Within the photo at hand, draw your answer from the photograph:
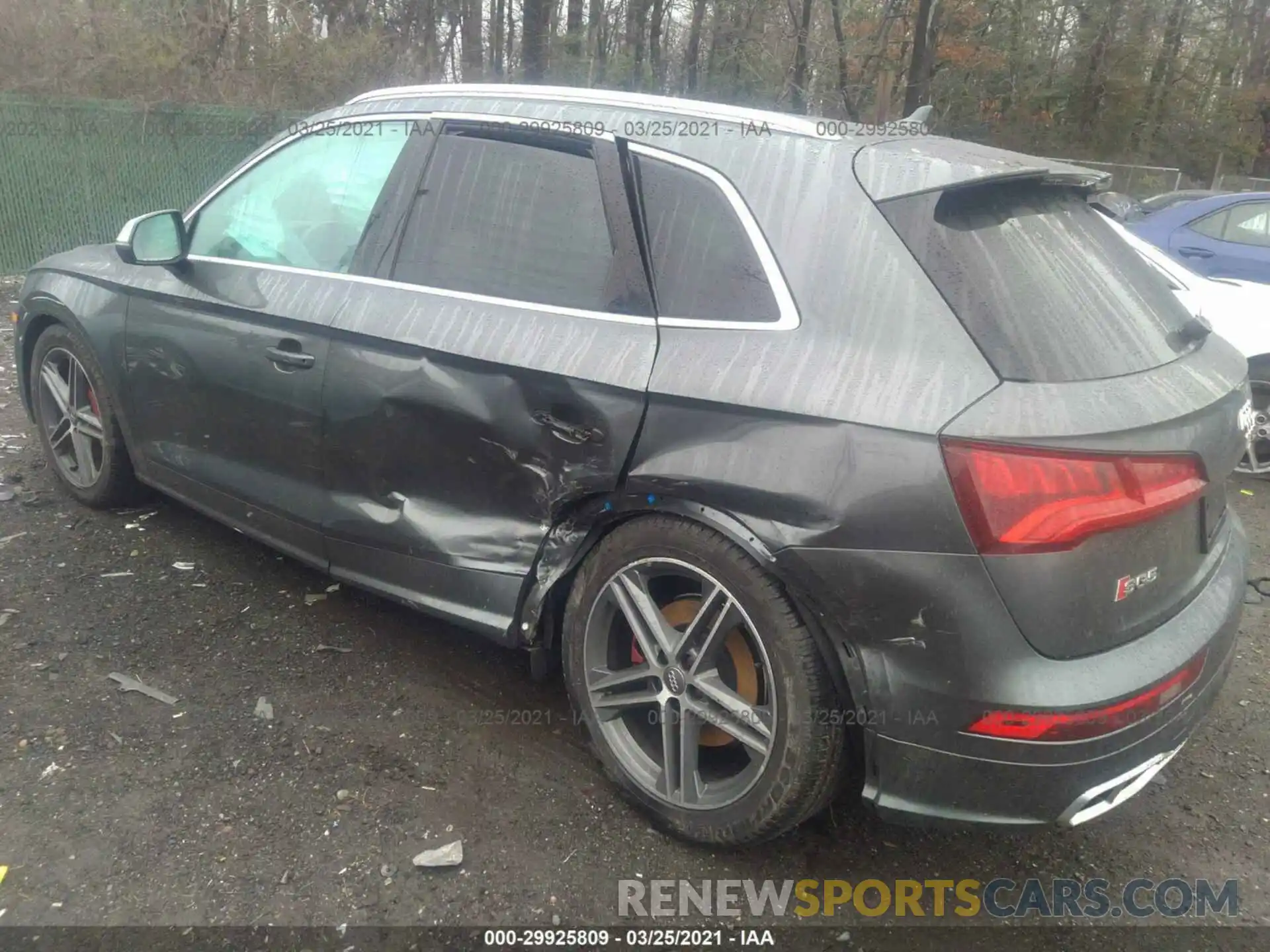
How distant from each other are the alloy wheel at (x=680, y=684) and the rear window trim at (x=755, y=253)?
24.0 inches

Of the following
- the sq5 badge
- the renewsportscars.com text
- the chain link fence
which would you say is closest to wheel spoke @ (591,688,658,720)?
the renewsportscars.com text

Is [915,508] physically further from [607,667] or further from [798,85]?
[798,85]

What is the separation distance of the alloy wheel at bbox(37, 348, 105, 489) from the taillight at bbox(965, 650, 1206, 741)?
381 cm

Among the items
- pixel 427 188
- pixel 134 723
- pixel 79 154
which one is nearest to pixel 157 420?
pixel 134 723

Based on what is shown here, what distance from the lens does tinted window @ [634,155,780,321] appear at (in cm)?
240

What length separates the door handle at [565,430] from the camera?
8.35 feet

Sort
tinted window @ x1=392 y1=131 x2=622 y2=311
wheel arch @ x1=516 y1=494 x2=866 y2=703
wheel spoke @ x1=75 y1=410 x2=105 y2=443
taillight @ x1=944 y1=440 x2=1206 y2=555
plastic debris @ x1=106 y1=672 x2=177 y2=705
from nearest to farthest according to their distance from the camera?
taillight @ x1=944 y1=440 x2=1206 y2=555 → wheel arch @ x1=516 y1=494 x2=866 y2=703 → tinted window @ x1=392 y1=131 x2=622 y2=311 → plastic debris @ x1=106 y1=672 x2=177 y2=705 → wheel spoke @ x1=75 y1=410 x2=105 y2=443

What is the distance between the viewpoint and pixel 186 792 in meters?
2.73

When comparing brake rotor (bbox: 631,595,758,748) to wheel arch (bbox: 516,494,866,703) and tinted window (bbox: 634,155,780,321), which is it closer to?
wheel arch (bbox: 516,494,866,703)

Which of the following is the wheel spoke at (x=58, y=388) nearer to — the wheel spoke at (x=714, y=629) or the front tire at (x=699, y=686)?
the front tire at (x=699, y=686)

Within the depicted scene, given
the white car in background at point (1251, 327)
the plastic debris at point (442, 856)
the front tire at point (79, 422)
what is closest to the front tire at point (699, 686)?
the plastic debris at point (442, 856)

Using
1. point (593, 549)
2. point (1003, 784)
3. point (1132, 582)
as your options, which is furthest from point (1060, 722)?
point (593, 549)

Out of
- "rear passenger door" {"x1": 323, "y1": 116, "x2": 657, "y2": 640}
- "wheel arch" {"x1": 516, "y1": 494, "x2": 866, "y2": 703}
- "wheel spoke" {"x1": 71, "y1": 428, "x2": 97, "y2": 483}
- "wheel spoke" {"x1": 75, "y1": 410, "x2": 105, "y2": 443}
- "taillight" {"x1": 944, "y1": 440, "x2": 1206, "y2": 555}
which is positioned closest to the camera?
"taillight" {"x1": 944, "y1": 440, "x2": 1206, "y2": 555}

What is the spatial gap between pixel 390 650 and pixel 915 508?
217cm
